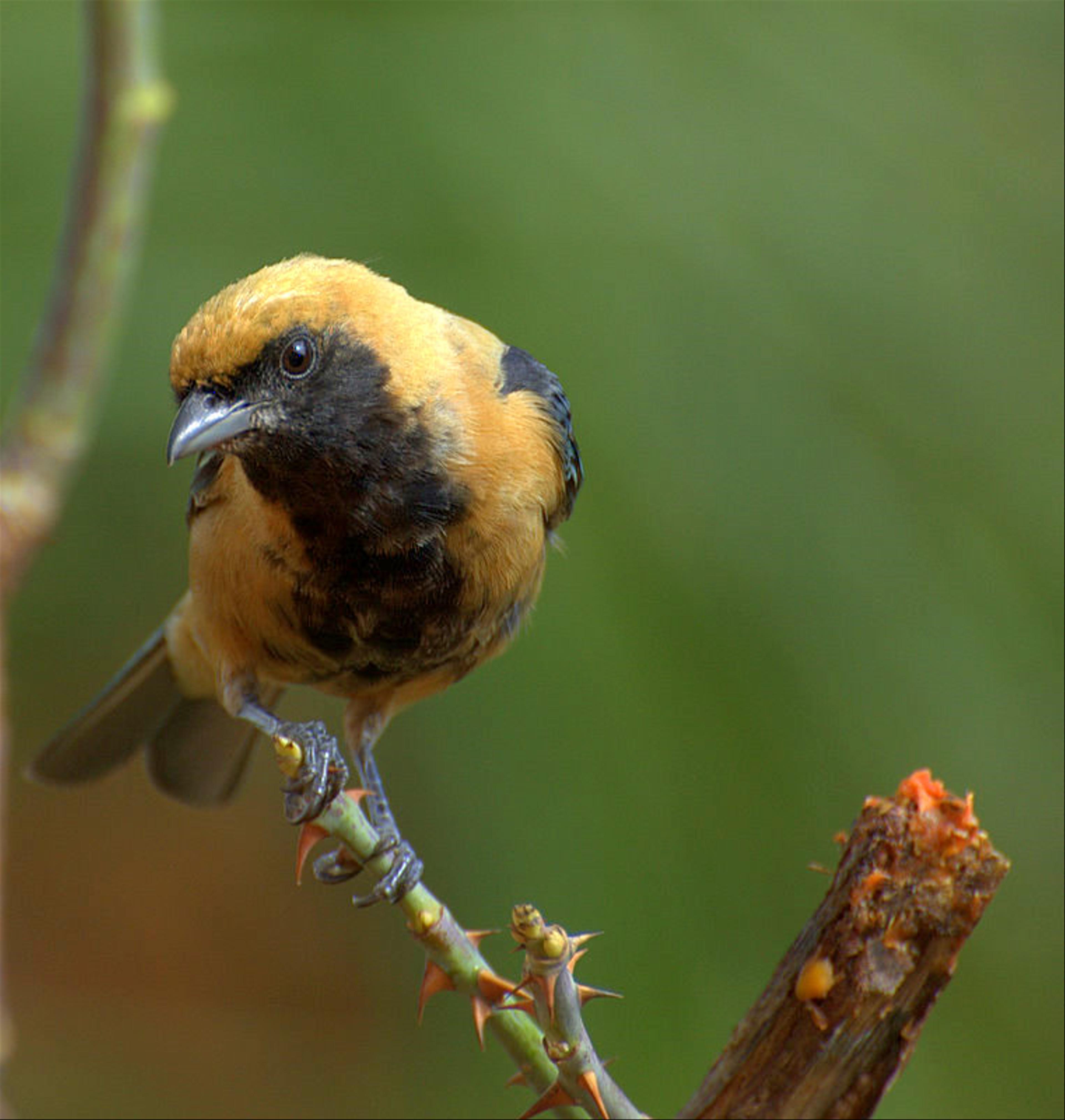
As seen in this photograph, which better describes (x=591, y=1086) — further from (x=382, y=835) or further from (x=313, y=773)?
(x=382, y=835)

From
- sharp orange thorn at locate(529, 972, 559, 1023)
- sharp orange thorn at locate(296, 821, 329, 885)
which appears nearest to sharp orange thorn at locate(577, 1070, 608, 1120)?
sharp orange thorn at locate(529, 972, 559, 1023)

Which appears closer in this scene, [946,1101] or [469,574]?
[469,574]

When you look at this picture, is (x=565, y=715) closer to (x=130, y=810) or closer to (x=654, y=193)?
(x=654, y=193)

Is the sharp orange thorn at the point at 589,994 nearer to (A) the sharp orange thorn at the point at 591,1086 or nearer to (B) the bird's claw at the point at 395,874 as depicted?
(A) the sharp orange thorn at the point at 591,1086

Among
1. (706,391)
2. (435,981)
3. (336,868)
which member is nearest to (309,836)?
(435,981)

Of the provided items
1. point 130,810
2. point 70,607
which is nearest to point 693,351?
point 70,607

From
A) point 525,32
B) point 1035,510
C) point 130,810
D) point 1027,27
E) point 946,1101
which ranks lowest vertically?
point 130,810

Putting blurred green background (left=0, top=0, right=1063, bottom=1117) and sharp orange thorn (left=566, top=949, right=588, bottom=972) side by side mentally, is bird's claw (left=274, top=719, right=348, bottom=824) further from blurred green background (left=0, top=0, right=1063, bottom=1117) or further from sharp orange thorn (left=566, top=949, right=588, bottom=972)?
blurred green background (left=0, top=0, right=1063, bottom=1117)
